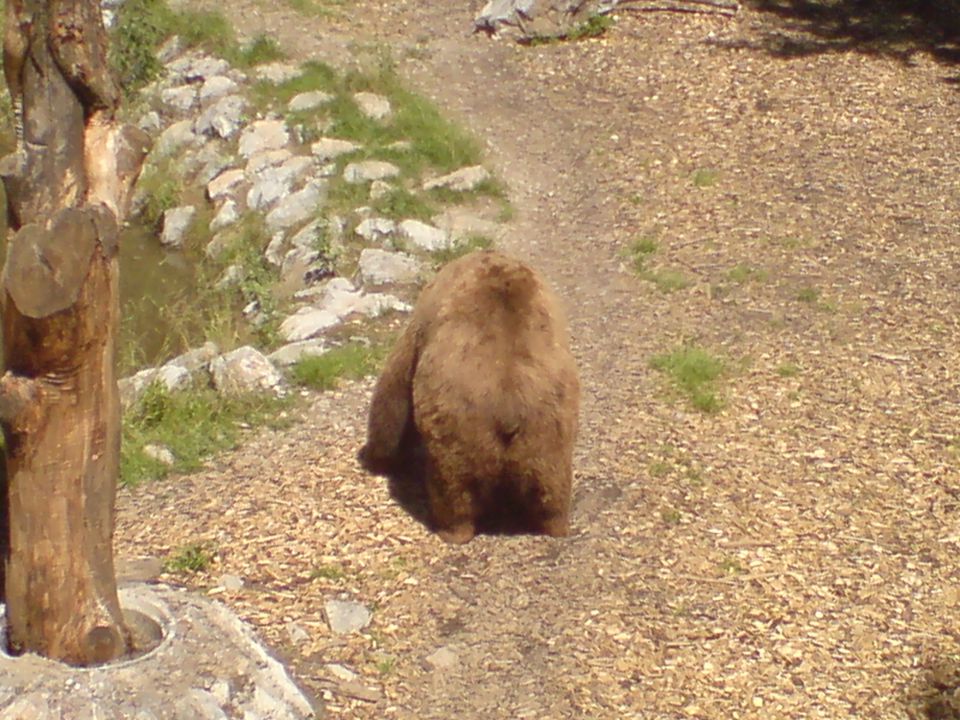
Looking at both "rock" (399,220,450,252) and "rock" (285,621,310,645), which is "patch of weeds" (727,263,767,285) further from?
"rock" (285,621,310,645)

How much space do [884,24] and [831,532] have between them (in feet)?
28.8

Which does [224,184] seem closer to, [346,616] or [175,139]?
[175,139]

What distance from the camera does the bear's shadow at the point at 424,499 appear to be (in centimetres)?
588

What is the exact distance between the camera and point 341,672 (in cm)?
502

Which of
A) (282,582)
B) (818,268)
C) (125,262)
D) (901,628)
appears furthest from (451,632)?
(125,262)

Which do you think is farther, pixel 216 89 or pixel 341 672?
pixel 216 89

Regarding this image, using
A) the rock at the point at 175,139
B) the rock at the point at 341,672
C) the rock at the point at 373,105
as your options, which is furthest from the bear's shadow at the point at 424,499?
the rock at the point at 175,139

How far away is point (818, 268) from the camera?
885 cm

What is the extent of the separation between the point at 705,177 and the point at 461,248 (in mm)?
2192

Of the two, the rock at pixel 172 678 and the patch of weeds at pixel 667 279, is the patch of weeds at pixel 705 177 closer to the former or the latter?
the patch of weeds at pixel 667 279

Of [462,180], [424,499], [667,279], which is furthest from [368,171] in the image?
[424,499]

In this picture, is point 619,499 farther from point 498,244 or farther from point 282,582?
point 498,244

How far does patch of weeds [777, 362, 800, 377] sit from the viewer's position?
24.4 feet

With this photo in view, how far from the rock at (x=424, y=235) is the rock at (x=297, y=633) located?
4.40 m
